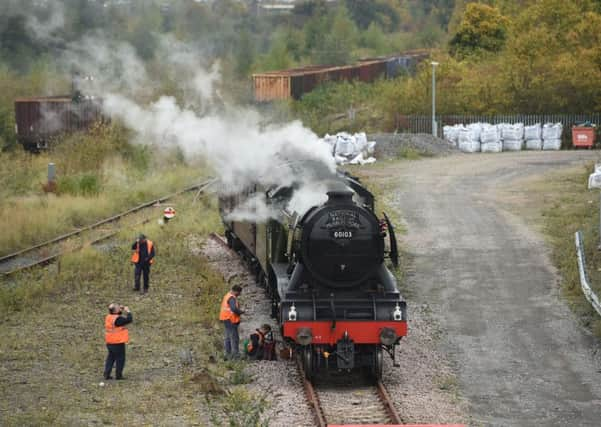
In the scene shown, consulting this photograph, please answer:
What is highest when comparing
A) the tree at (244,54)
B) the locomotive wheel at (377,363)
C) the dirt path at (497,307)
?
the tree at (244,54)

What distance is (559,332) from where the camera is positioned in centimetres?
1684

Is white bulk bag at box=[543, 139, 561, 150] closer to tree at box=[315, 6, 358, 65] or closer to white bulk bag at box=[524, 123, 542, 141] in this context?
white bulk bag at box=[524, 123, 542, 141]

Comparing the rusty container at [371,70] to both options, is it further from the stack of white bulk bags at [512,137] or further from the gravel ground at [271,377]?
the gravel ground at [271,377]

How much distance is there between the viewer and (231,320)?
14.8m

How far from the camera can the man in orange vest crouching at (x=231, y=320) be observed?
585 inches

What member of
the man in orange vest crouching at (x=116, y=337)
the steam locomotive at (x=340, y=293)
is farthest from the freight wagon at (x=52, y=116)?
the steam locomotive at (x=340, y=293)

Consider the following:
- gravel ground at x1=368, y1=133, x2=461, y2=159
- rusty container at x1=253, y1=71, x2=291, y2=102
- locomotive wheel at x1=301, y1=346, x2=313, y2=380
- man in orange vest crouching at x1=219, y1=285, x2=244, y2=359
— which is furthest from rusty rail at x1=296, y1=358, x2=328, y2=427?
rusty container at x1=253, y1=71, x2=291, y2=102

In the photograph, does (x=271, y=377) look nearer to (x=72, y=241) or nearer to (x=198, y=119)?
(x=198, y=119)

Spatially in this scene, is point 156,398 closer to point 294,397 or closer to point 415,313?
point 294,397

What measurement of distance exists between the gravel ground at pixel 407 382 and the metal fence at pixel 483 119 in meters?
29.3

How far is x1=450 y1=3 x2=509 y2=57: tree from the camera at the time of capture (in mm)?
58625

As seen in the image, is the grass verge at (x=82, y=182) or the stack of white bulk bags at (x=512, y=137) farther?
the stack of white bulk bags at (x=512, y=137)

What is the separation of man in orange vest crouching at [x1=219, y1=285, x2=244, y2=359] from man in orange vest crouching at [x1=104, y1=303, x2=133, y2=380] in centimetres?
156

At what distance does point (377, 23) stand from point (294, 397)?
94191 mm
